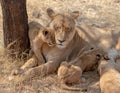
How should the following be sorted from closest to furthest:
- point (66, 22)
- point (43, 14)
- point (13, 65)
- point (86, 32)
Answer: point (66, 22) < point (13, 65) < point (86, 32) < point (43, 14)

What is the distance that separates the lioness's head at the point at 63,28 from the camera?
12.7ft

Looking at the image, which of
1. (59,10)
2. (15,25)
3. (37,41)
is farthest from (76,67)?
(59,10)

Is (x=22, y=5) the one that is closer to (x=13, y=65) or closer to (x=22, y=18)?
(x=22, y=18)

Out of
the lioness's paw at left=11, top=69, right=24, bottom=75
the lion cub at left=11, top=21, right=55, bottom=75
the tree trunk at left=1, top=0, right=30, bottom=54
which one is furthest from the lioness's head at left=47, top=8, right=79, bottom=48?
the lioness's paw at left=11, top=69, right=24, bottom=75

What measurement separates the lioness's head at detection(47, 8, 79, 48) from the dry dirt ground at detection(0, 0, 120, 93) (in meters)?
0.42

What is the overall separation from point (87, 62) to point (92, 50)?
0.14 metres

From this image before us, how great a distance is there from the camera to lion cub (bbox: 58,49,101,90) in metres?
3.81

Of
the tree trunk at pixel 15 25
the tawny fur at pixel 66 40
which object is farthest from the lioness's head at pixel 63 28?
the tree trunk at pixel 15 25

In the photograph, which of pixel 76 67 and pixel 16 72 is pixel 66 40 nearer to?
pixel 76 67

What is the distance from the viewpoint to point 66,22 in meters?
3.92

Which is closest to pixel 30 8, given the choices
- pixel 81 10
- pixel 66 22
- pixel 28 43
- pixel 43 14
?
pixel 43 14

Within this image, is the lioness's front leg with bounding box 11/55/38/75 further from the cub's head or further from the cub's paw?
the cub's head

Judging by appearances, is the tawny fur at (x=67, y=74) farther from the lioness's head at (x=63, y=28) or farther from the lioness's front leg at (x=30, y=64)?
the lioness's front leg at (x=30, y=64)

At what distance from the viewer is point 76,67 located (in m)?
3.86
